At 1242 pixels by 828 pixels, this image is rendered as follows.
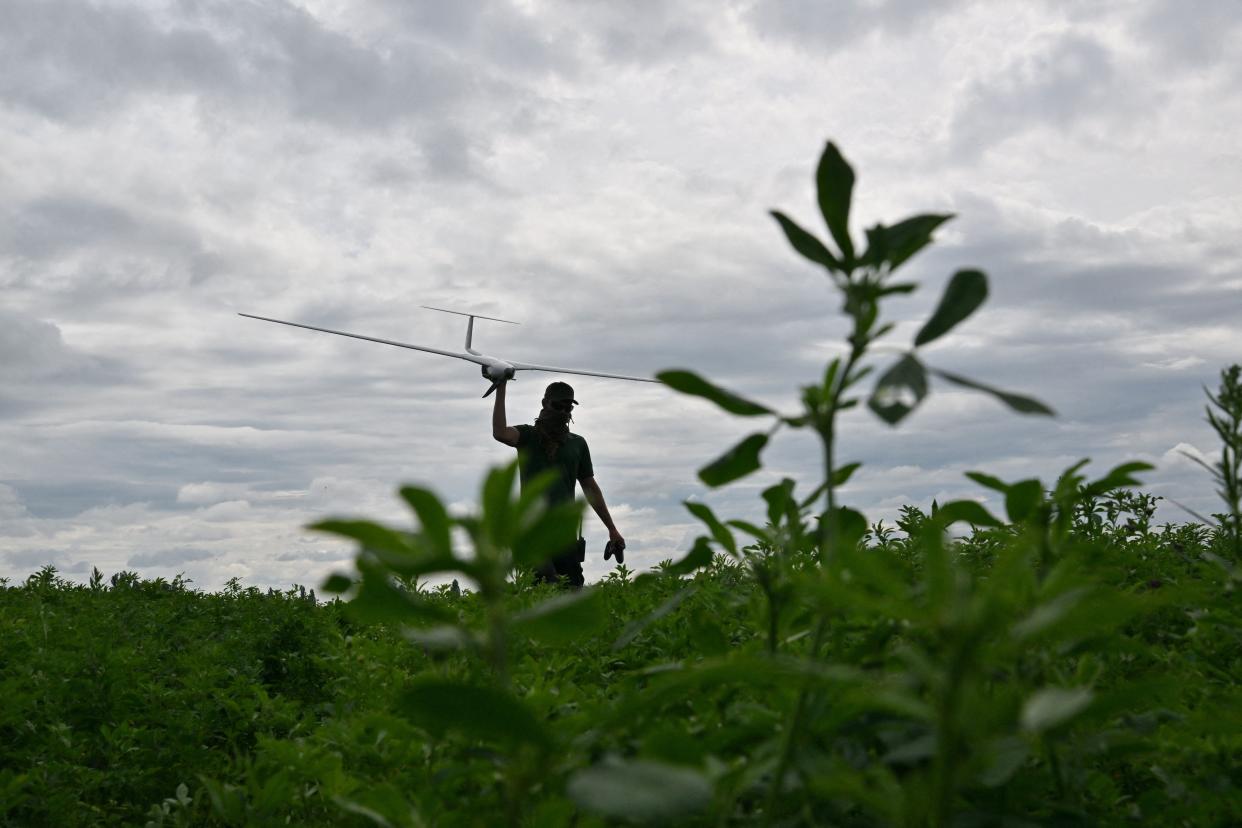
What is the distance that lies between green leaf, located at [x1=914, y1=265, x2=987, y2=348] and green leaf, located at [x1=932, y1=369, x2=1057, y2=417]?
55mm

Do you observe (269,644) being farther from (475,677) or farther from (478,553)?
(478,553)

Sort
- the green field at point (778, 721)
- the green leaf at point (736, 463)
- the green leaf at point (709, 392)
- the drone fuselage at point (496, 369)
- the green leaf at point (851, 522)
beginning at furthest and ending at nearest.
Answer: the drone fuselage at point (496, 369) → the green leaf at point (851, 522) → the green leaf at point (736, 463) → the green leaf at point (709, 392) → the green field at point (778, 721)

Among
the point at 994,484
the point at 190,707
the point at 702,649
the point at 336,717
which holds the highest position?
the point at 994,484

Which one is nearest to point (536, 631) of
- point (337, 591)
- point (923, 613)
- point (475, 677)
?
point (337, 591)

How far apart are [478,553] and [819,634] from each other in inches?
17.4

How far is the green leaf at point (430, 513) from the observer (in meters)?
1.31

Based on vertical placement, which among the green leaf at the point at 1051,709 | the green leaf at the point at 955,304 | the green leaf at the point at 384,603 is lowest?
the green leaf at the point at 1051,709

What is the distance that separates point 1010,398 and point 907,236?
28cm

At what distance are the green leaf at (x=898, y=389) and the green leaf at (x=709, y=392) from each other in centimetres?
20

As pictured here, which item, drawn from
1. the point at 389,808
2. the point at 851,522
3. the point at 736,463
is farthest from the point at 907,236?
the point at 389,808

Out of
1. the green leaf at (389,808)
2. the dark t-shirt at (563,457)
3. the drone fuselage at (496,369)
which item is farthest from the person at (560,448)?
the green leaf at (389,808)

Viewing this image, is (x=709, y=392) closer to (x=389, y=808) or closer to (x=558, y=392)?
(x=389, y=808)

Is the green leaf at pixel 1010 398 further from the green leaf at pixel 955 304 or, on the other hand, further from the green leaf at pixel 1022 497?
the green leaf at pixel 1022 497

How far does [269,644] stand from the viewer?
654 centimetres
